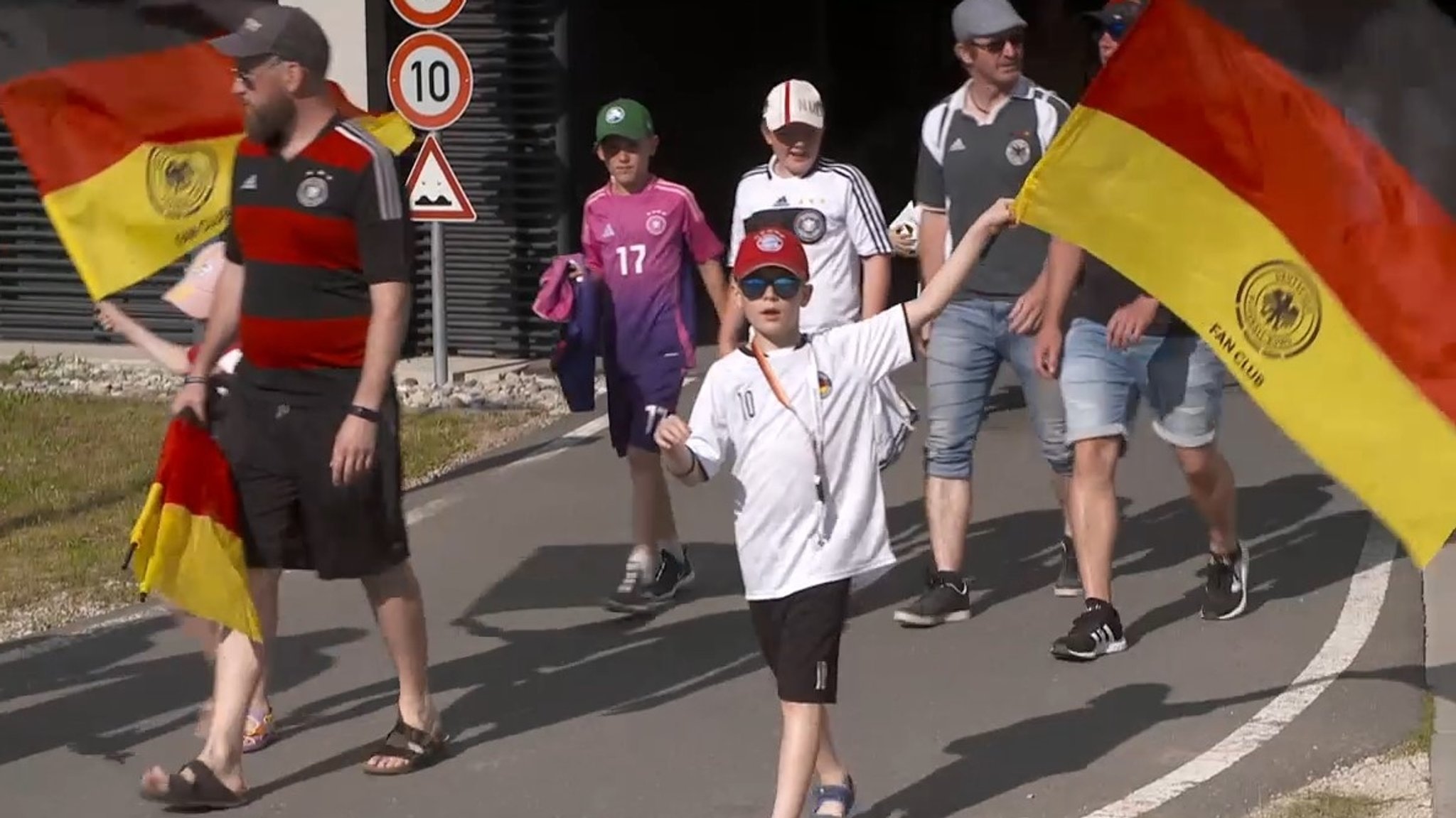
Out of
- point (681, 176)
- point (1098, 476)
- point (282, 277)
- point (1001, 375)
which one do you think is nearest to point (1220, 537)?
point (1098, 476)

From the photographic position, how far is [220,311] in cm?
624

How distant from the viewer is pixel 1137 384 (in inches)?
297

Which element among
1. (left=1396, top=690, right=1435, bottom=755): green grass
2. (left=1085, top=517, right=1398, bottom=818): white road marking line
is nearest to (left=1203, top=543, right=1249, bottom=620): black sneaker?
(left=1085, top=517, right=1398, bottom=818): white road marking line

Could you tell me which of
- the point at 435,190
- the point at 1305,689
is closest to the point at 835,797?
the point at 1305,689

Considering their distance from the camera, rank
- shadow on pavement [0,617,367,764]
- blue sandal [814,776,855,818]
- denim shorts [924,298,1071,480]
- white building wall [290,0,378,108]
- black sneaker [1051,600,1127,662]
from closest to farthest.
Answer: blue sandal [814,776,855,818], shadow on pavement [0,617,367,764], black sneaker [1051,600,1127,662], denim shorts [924,298,1071,480], white building wall [290,0,378,108]

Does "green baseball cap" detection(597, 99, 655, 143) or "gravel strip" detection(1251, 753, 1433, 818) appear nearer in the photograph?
"gravel strip" detection(1251, 753, 1433, 818)

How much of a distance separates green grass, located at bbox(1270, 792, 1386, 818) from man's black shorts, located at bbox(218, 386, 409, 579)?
2.42 m

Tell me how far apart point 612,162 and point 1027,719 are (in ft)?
8.33

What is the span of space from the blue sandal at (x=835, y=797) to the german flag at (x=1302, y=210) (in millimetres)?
1425

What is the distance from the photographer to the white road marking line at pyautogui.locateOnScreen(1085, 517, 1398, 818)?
20.0 ft

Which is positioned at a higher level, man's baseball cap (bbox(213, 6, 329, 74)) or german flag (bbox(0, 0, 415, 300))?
man's baseball cap (bbox(213, 6, 329, 74))

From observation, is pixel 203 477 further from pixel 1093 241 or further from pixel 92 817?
pixel 1093 241

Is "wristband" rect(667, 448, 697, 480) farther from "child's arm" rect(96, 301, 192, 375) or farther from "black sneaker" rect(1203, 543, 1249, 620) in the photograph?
"black sneaker" rect(1203, 543, 1249, 620)

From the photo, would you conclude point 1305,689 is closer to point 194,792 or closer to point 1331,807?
point 1331,807
